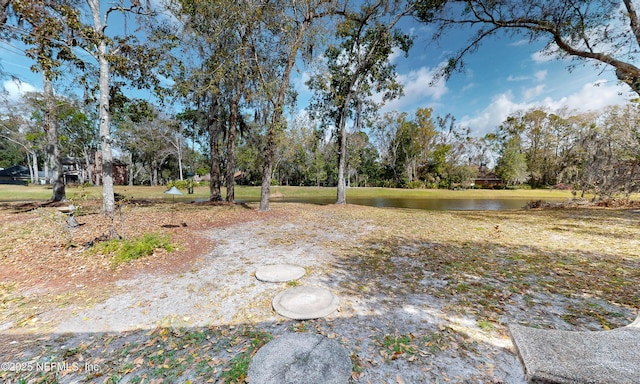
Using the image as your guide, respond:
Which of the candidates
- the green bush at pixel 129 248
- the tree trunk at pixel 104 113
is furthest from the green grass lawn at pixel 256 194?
the green bush at pixel 129 248

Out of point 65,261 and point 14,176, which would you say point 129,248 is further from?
point 14,176

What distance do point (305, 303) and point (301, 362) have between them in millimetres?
1056

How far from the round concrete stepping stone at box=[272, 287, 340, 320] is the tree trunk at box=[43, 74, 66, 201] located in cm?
1372

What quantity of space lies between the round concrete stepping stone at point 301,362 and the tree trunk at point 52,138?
14.3 meters

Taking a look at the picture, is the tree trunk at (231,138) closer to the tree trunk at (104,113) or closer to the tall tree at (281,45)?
the tall tree at (281,45)

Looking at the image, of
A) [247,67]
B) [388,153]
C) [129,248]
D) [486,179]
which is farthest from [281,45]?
[486,179]

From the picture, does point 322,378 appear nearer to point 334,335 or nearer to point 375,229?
point 334,335

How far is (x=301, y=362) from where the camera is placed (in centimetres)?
216

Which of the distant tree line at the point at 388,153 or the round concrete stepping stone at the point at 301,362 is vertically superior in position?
the distant tree line at the point at 388,153

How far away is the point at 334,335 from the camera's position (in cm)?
261

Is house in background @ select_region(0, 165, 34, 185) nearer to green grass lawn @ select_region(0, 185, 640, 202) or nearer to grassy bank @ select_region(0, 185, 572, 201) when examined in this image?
green grass lawn @ select_region(0, 185, 640, 202)

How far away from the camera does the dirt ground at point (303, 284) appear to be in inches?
87.0

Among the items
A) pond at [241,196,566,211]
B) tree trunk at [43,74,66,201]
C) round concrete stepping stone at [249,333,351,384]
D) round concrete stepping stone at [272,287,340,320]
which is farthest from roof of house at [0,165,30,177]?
round concrete stepping stone at [249,333,351,384]

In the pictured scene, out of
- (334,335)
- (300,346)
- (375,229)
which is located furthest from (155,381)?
(375,229)
